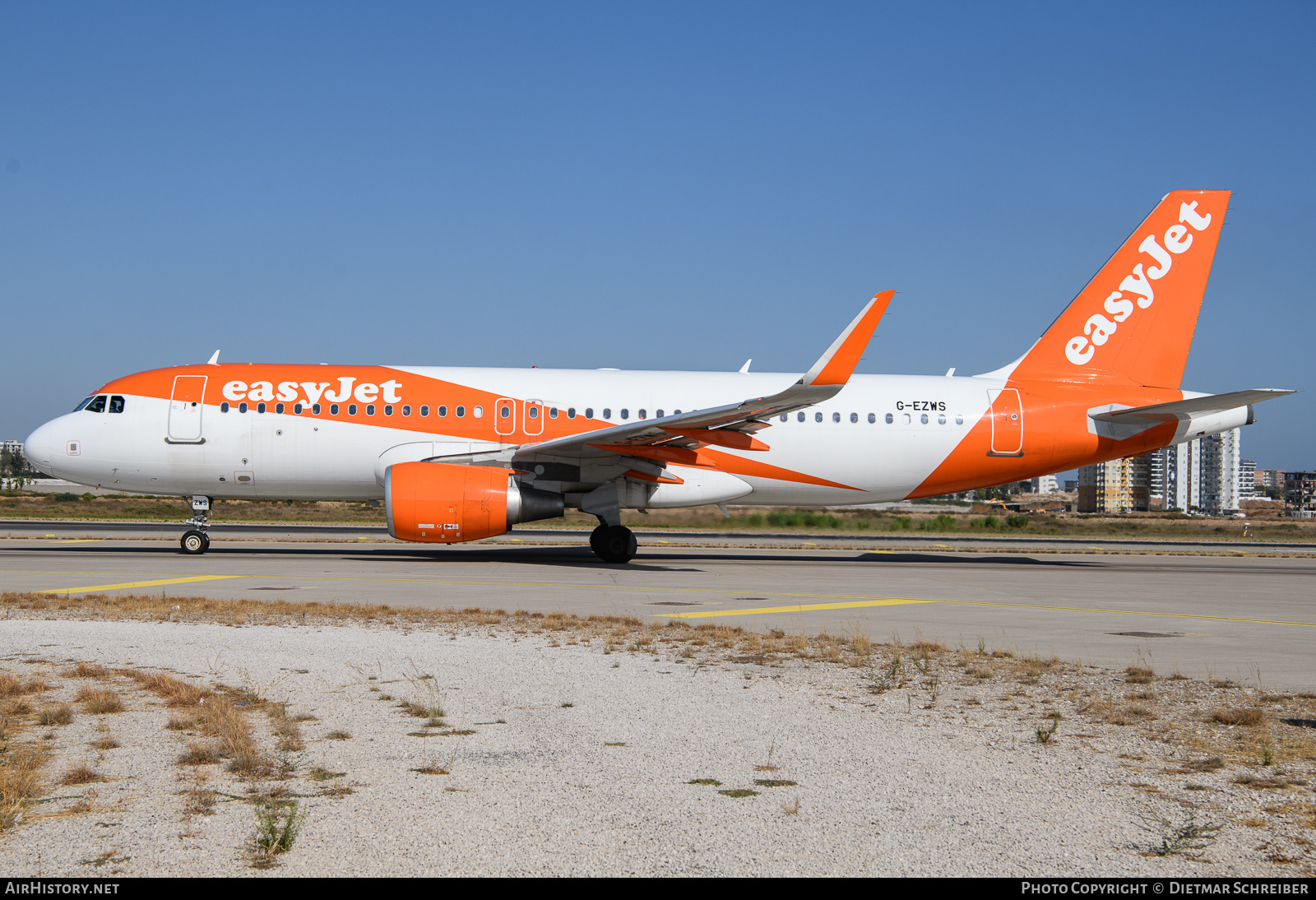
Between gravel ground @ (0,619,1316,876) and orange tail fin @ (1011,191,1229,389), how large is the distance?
619 inches

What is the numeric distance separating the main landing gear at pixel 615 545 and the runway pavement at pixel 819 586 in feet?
1.37

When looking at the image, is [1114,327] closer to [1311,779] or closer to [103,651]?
[1311,779]

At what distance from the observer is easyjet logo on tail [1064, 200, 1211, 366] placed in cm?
2214

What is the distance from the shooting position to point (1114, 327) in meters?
22.3

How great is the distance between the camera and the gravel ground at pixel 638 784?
406cm

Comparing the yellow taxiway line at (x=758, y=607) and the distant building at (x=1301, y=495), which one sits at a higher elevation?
the distant building at (x=1301, y=495)

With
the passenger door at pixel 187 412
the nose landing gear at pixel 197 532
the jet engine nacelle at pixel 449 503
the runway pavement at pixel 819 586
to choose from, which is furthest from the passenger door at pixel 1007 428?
the nose landing gear at pixel 197 532

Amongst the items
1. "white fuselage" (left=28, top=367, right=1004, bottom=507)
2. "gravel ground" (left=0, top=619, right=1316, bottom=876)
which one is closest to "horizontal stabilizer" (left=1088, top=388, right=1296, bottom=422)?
"white fuselage" (left=28, top=367, right=1004, bottom=507)

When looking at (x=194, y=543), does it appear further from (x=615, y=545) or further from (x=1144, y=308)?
(x=1144, y=308)

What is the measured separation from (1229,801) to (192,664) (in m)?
7.54

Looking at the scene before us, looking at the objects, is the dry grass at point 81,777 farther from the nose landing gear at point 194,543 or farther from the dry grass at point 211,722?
the nose landing gear at point 194,543

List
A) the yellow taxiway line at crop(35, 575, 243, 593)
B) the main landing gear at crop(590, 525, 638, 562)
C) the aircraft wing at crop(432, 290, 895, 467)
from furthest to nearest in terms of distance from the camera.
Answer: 1. the main landing gear at crop(590, 525, 638, 562)
2. the aircraft wing at crop(432, 290, 895, 467)
3. the yellow taxiway line at crop(35, 575, 243, 593)

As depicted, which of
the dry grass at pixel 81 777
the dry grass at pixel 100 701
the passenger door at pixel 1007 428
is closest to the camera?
the dry grass at pixel 81 777

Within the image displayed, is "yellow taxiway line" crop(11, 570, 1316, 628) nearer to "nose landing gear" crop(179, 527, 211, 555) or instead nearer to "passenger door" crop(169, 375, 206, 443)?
"nose landing gear" crop(179, 527, 211, 555)
